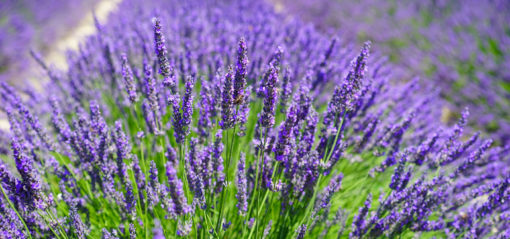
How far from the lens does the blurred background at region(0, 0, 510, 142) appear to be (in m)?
4.74

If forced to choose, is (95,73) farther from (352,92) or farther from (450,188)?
(450,188)

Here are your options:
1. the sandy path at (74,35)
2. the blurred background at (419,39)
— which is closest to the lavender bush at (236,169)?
the blurred background at (419,39)

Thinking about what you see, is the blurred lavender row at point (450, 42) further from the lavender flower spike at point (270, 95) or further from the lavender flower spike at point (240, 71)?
the lavender flower spike at point (240, 71)

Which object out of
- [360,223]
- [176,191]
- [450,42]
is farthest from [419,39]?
[176,191]

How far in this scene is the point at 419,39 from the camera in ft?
19.6

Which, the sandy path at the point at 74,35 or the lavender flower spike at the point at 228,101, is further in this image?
the sandy path at the point at 74,35

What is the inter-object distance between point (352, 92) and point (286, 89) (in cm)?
39

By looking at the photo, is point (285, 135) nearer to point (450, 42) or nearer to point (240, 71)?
point (240, 71)

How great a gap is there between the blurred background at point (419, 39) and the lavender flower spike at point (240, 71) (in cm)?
356

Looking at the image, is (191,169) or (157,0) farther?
(157,0)

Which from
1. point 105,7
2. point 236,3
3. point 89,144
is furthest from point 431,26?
point 105,7

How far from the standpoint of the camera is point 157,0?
608cm

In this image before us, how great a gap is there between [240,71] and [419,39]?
6.06m

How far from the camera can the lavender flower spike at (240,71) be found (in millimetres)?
1156
